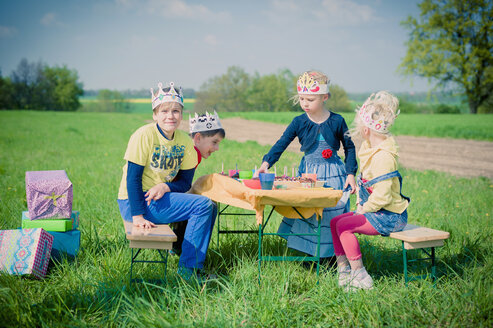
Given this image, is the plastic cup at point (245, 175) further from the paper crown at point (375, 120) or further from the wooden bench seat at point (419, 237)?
the wooden bench seat at point (419, 237)

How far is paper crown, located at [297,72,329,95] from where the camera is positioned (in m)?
3.99

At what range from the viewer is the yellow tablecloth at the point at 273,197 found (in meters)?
3.31

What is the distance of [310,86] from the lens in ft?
13.1

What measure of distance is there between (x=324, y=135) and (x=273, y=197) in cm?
112

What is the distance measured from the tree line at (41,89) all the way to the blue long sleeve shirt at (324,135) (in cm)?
7574

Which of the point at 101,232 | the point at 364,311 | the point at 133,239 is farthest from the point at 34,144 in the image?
the point at 364,311

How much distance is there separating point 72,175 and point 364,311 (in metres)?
7.27

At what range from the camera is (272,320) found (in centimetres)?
287

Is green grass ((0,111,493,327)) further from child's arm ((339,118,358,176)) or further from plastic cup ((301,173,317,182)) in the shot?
child's arm ((339,118,358,176))

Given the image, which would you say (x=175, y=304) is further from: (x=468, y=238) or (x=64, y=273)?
(x=468, y=238)

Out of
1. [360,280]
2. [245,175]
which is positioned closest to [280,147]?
[245,175]

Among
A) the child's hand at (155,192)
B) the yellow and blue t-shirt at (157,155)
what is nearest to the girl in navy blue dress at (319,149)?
the yellow and blue t-shirt at (157,155)

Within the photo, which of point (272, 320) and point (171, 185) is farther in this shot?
point (171, 185)

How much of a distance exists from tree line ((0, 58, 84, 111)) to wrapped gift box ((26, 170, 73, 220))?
246 feet
